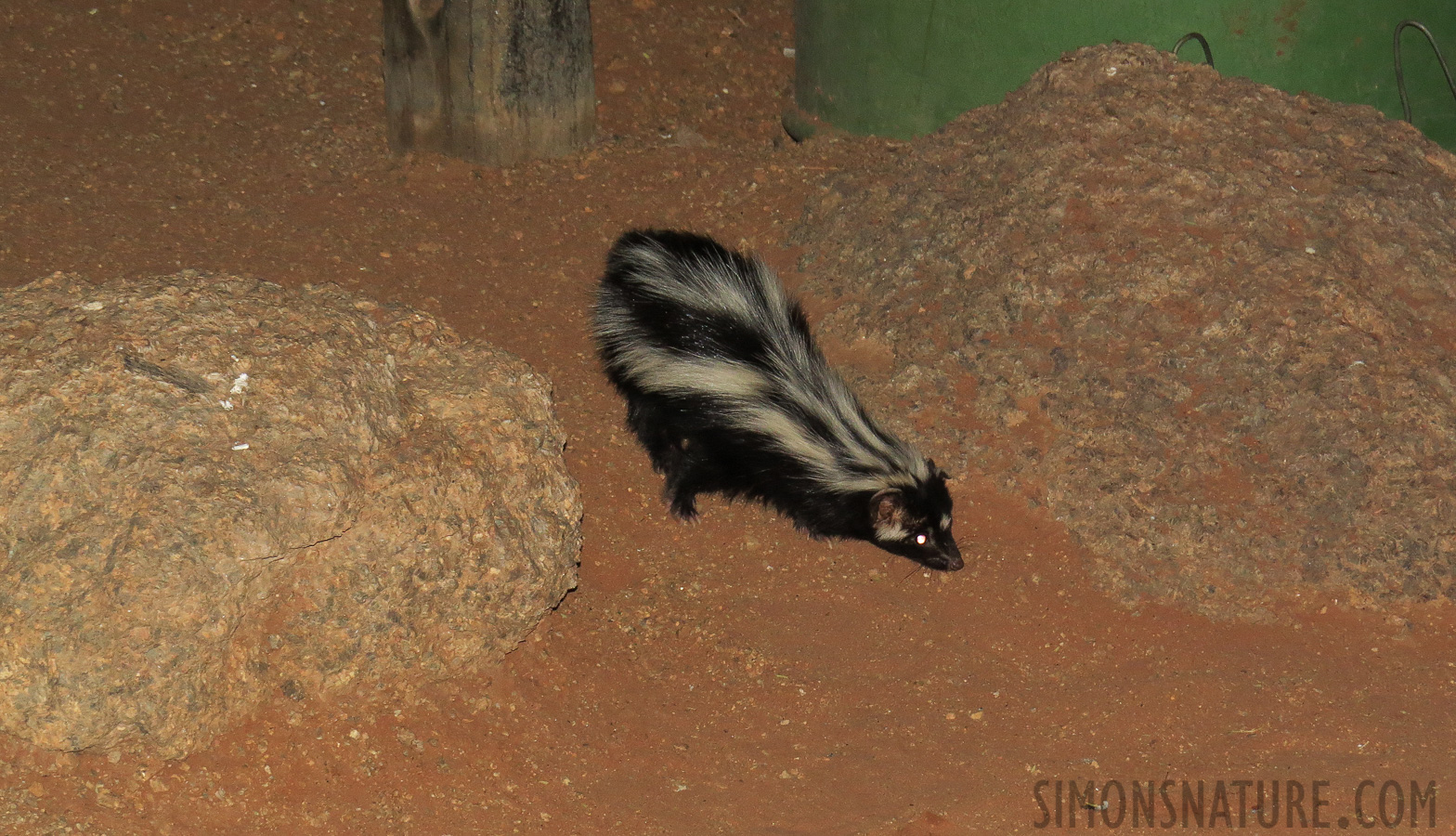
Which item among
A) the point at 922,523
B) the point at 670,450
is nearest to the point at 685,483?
the point at 670,450

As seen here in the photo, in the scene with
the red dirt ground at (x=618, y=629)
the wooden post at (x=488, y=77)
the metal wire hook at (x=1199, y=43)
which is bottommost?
the red dirt ground at (x=618, y=629)

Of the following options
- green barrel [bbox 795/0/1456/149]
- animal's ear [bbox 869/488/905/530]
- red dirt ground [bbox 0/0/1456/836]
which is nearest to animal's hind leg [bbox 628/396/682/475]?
red dirt ground [bbox 0/0/1456/836]

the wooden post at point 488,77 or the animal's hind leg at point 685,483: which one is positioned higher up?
the wooden post at point 488,77

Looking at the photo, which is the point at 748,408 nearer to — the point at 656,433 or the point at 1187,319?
the point at 656,433

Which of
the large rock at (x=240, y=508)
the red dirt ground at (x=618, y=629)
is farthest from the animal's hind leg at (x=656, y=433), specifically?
the large rock at (x=240, y=508)

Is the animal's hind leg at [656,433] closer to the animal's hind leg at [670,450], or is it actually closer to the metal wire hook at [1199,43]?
the animal's hind leg at [670,450]

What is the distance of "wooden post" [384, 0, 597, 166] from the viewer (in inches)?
268

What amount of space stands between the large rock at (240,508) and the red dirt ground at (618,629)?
0.19m

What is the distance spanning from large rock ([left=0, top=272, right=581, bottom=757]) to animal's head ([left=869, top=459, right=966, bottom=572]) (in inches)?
57.3

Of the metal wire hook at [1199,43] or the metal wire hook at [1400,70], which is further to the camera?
the metal wire hook at [1400,70]

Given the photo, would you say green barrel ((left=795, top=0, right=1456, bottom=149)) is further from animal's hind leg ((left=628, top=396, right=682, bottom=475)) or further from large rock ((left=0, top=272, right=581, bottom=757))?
large rock ((left=0, top=272, right=581, bottom=757))

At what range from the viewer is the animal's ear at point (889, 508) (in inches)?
206

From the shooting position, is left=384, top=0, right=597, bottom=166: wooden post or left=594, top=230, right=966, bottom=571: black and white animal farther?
left=384, top=0, right=597, bottom=166: wooden post

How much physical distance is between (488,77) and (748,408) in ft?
8.78
